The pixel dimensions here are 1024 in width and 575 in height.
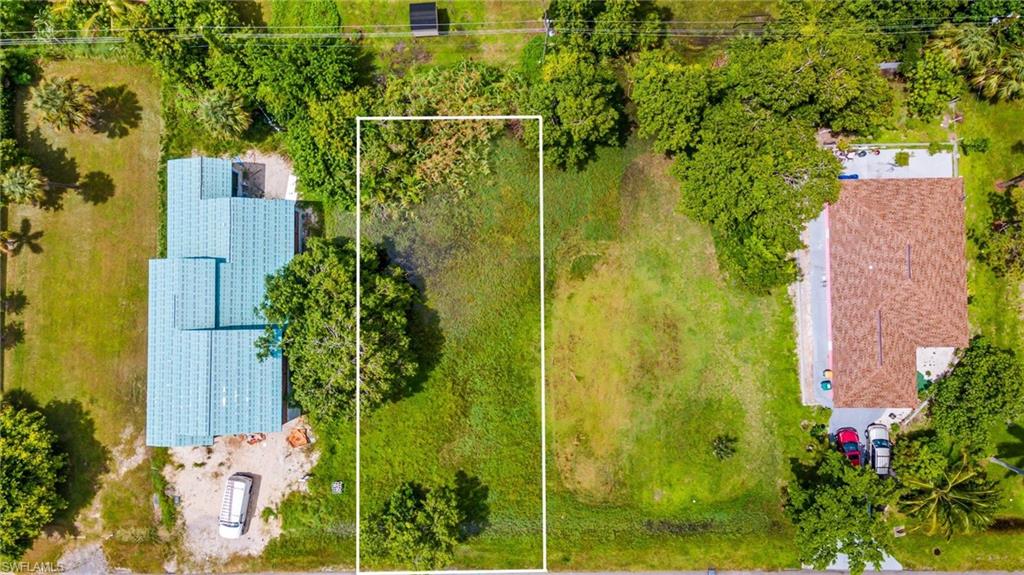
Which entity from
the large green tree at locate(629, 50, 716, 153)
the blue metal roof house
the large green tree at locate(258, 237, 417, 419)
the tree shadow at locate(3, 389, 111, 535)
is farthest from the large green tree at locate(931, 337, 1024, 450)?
the tree shadow at locate(3, 389, 111, 535)

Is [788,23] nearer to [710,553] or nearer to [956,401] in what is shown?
[956,401]

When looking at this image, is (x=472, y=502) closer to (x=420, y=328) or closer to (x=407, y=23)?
(x=420, y=328)

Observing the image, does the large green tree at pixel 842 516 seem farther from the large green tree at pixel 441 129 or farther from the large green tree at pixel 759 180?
the large green tree at pixel 441 129

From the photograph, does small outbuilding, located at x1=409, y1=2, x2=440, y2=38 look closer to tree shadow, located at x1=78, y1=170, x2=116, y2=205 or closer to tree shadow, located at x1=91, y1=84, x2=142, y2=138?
tree shadow, located at x1=91, y1=84, x2=142, y2=138

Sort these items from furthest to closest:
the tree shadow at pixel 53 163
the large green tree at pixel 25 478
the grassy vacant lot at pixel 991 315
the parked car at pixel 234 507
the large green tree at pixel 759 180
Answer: the tree shadow at pixel 53 163, the grassy vacant lot at pixel 991 315, the parked car at pixel 234 507, the large green tree at pixel 25 478, the large green tree at pixel 759 180

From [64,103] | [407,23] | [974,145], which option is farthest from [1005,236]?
[64,103]

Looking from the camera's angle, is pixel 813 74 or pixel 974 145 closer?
pixel 813 74

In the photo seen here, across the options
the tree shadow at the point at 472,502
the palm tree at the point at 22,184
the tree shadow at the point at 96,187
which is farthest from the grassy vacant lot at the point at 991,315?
the palm tree at the point at 22,184

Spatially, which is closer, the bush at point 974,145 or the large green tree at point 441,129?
the large green tree at point 441,129
